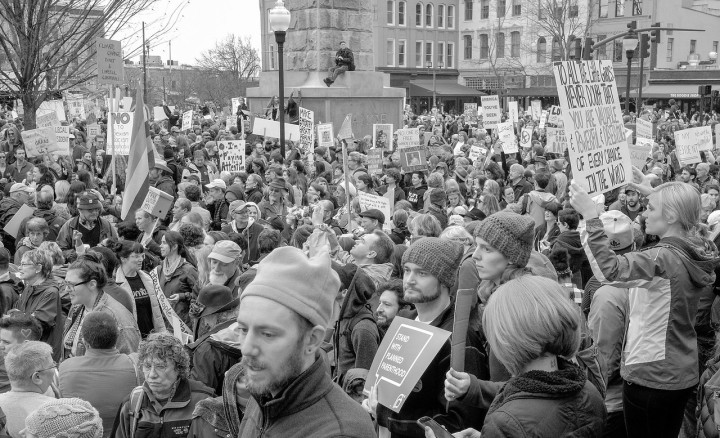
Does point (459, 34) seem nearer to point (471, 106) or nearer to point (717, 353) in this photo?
point (471, 106)

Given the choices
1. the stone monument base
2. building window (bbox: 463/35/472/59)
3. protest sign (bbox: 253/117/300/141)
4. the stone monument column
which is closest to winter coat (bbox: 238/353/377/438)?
protest sign (bbox: 253/117/300/141)

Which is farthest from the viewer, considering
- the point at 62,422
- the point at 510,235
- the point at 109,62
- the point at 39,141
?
the point at 39,141

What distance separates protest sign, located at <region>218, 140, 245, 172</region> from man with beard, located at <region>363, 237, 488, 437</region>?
34.8 ft

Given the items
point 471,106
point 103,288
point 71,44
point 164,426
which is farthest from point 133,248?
point 471,106

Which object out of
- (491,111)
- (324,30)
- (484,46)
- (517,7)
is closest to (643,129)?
(491,111)

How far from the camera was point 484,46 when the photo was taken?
225ft

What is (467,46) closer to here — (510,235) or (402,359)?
(510,235)

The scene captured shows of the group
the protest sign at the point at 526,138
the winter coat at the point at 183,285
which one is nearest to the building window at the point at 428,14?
the protest sign at the point at 526,138

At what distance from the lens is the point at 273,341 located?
246cm

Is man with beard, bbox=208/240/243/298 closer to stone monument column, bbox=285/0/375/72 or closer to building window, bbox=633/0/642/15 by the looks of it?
stone monument column, bbox=285/0/375/72

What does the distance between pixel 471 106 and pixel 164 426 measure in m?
31.1

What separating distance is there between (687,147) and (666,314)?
34.7ft

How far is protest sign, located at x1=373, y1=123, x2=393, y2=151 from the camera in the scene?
62.9ft

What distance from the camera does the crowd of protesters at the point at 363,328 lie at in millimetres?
2578
